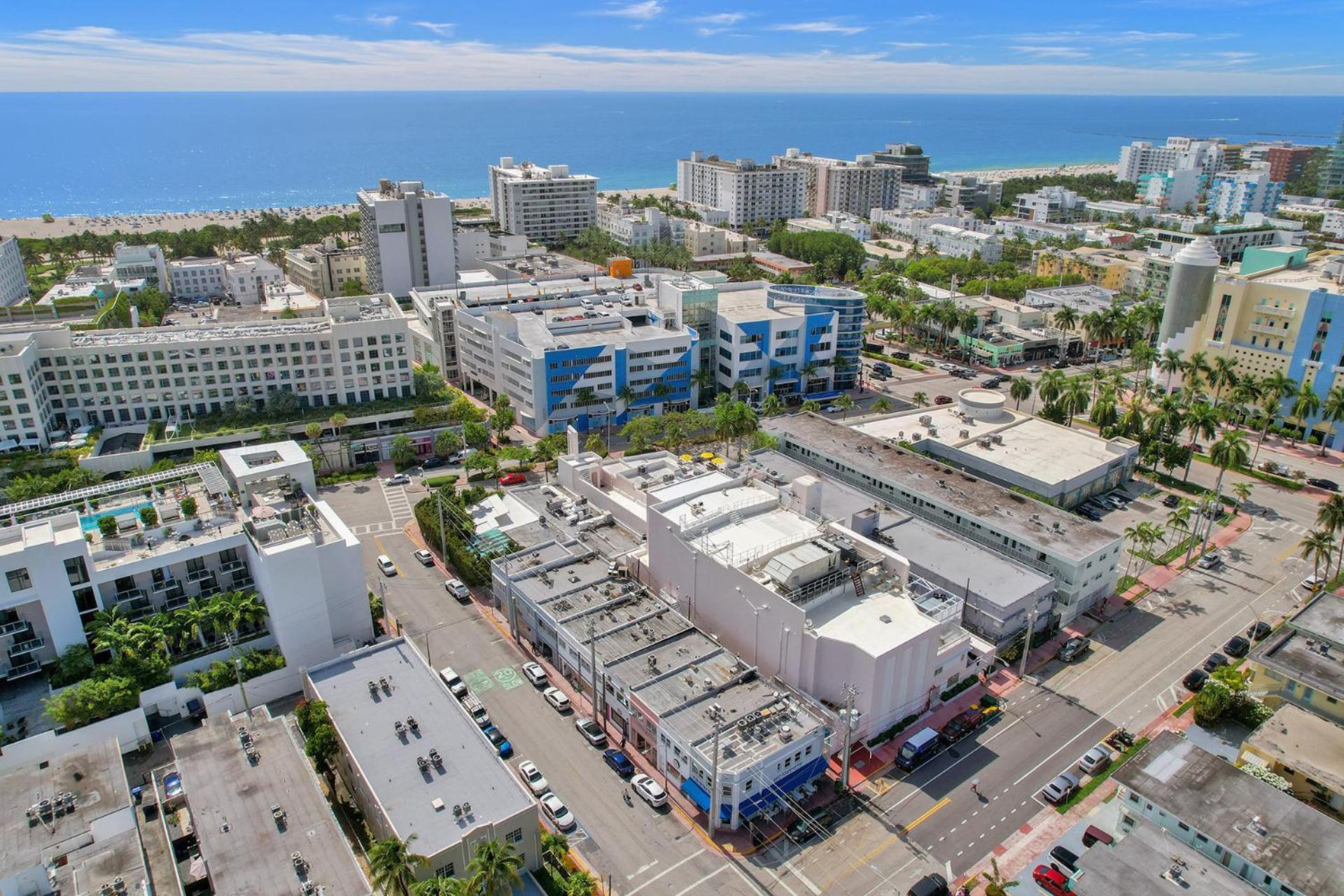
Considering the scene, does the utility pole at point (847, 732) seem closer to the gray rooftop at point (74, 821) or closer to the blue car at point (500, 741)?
the blue car at point (500, 741)

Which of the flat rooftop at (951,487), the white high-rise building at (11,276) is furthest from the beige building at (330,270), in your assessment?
the flat rooftop at (951,487)

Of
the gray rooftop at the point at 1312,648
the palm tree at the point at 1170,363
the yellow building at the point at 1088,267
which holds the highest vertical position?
the yellow building at the point at 1088,267

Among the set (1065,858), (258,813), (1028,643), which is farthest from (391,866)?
(1028,643)

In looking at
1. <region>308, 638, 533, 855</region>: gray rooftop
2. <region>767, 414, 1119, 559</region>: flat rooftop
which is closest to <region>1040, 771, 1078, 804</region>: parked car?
<region>767, 414, 1119, 559</region>: flat rooftop

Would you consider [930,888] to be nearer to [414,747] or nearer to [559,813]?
[559,813]

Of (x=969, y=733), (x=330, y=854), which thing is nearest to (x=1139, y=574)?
(x=969, y=733)

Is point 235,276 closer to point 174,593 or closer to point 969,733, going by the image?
point 174,593

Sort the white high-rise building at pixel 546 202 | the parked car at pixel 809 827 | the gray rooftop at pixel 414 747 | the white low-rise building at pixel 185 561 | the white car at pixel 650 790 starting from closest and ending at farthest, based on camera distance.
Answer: the gray rooftop at pixel 414 747 < the parked car at pixel 809 827 < the white car at pixel 650 790 < the white low-rise building at pixel 185 561 < the white high-rise building at pixel 546 202

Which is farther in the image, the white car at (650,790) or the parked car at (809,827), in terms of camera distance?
the white car at (650,790)
